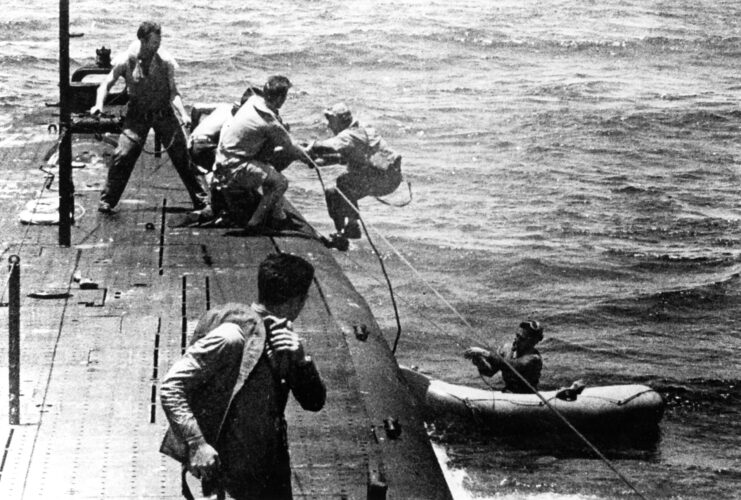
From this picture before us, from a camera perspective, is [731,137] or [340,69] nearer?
[731,137]

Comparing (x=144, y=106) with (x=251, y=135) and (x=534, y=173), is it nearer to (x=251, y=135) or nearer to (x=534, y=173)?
(x=251, y=135)

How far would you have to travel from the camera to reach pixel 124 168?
15.0 meters

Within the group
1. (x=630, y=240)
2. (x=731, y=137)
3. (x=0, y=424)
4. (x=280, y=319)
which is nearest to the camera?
(x=280, y=319)

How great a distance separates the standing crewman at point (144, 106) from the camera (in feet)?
47.4

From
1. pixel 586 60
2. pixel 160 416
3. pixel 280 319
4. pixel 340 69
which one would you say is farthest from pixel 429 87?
pixel 280 319

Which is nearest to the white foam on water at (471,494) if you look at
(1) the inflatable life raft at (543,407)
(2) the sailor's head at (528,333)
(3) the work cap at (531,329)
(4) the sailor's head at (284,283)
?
(1) the inflatable life raft at (543,407)

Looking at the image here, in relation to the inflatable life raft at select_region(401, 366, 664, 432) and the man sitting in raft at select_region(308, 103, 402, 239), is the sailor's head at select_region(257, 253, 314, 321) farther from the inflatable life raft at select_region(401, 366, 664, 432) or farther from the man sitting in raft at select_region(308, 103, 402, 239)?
the man sitting in raft at select_region(308, 103, 402, 239)

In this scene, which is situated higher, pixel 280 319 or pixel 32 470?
pixel 280 319

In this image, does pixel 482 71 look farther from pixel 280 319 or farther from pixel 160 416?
pixel 280 319

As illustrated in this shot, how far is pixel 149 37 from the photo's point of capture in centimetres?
1424

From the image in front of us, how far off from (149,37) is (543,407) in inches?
245

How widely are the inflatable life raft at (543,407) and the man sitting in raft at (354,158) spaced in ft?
9.69

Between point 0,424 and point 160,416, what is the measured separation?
1139 millimetres

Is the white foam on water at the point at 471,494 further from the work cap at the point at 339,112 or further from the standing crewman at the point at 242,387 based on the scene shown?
the standing crewman at the point at 242,387
